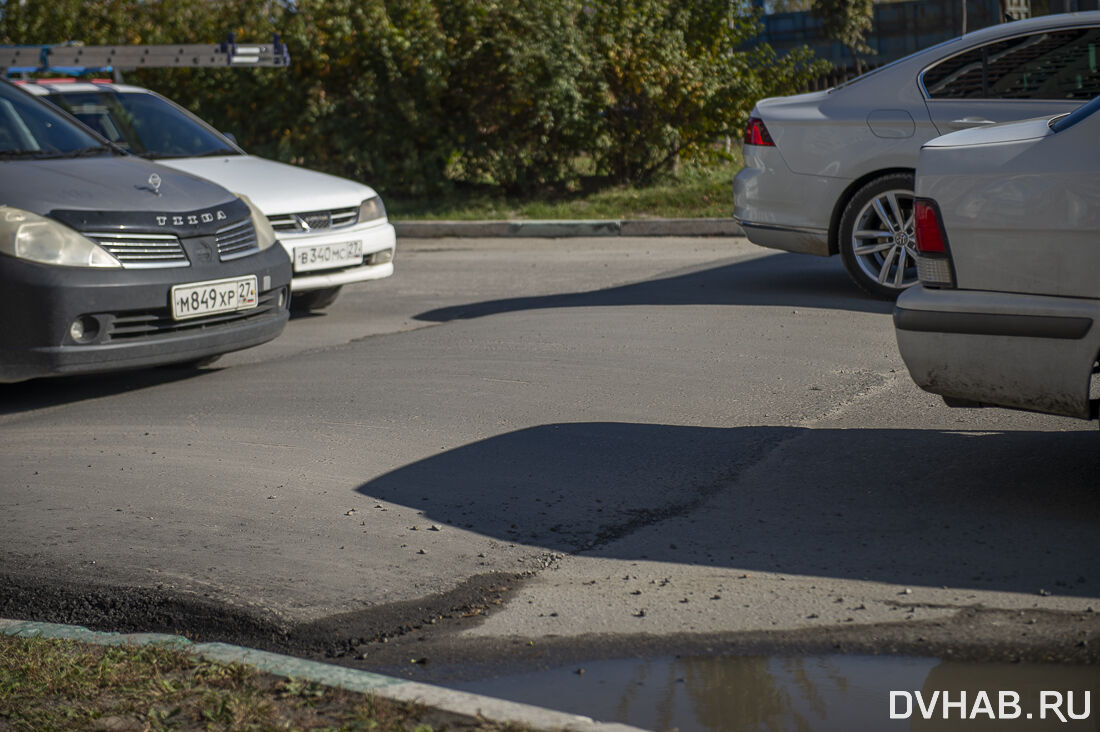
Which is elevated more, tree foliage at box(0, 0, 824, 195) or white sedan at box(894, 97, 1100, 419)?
tree foliage at box(0, 0, 824, 195)

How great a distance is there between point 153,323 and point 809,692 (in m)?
4.21

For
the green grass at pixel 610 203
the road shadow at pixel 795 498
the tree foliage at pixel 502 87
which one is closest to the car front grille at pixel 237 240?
the road shadow at pixel 795 498

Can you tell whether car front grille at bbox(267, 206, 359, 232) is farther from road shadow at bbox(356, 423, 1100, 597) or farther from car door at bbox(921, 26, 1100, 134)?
car door at bbox(921, 26, 1100, 134)

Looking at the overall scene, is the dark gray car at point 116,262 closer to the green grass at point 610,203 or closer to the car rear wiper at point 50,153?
the car rear wiper at point 50,153

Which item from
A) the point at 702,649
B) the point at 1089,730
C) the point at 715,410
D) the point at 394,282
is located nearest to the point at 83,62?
the point at 394,282

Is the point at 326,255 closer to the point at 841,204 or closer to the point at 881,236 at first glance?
the point at 841,204

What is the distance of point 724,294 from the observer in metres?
8.51

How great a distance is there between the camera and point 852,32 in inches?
1769

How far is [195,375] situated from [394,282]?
138 inches

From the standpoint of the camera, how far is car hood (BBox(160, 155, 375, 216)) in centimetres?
820

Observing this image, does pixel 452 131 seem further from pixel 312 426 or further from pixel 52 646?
pixel 52 646

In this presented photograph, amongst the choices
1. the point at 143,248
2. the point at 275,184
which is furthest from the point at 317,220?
the point at 143,248

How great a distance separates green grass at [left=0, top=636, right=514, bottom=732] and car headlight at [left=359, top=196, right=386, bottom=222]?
18.9ft

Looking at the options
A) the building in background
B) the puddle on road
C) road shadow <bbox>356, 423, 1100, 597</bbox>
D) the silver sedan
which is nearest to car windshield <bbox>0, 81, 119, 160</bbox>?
road shadow <bbox>356, 423, 1100, 597</bbox>
